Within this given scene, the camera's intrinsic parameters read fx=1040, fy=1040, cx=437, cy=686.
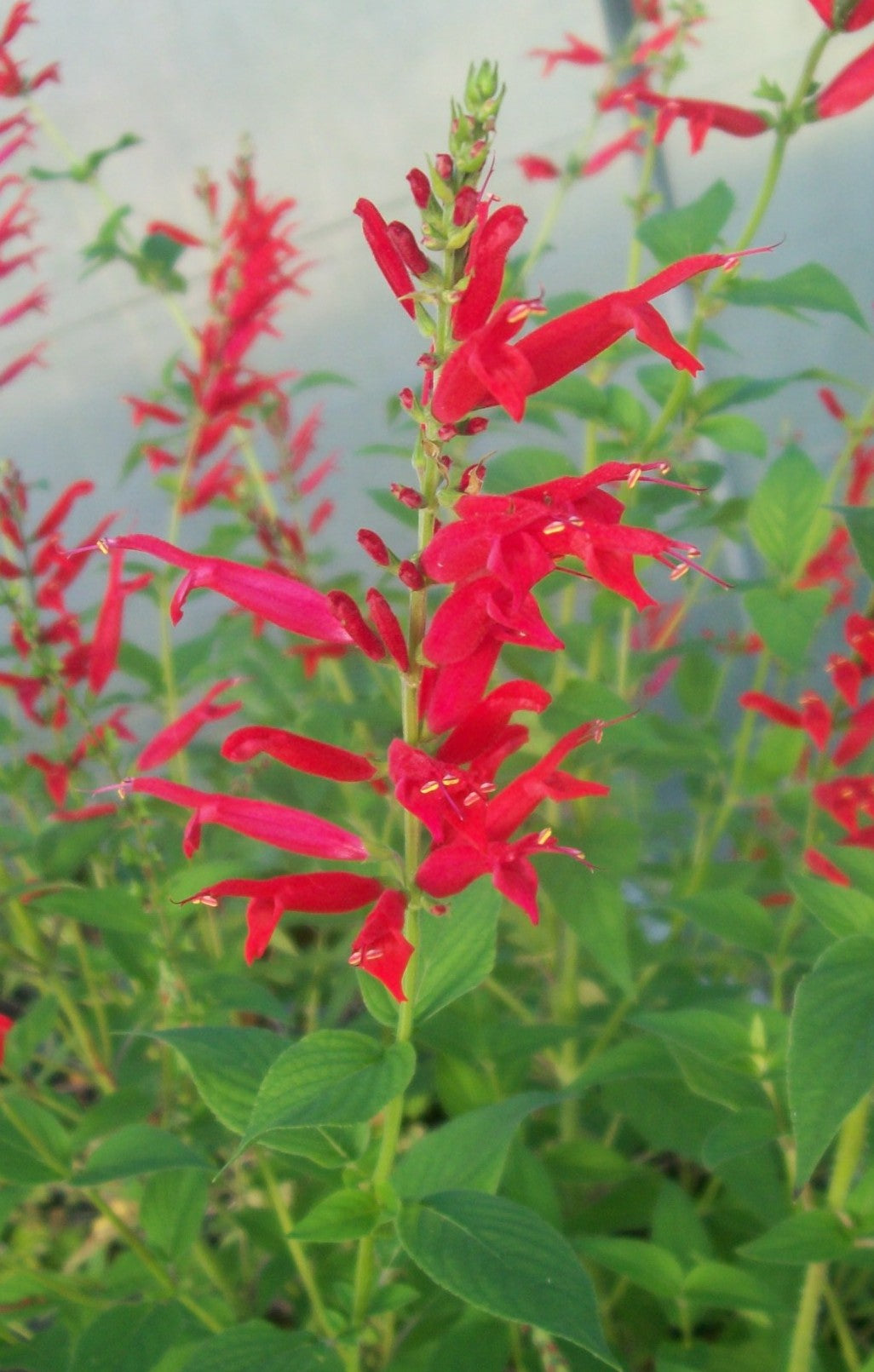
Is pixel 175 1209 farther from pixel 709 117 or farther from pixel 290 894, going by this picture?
pixel 709 117

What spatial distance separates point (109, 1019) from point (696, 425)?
85 centimetres

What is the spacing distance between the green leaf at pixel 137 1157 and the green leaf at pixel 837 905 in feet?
1.37

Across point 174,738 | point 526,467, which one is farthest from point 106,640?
point 526,467

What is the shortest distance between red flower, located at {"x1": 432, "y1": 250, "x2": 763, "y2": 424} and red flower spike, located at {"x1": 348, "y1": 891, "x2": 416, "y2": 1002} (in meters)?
0.24

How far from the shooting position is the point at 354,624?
51cm

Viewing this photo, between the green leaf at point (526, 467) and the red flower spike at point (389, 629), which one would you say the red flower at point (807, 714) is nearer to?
the green leaf at point (526, 467)

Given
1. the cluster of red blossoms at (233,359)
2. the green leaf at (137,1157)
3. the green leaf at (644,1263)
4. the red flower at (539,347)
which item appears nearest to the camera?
the red flower at (539,347)

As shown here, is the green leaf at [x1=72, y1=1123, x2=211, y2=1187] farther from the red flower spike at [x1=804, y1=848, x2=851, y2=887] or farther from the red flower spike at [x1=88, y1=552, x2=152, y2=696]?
the red flower spike at [x1=804, y1=848, x2=851, y2=887]

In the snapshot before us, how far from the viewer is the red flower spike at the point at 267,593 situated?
0.54 meters

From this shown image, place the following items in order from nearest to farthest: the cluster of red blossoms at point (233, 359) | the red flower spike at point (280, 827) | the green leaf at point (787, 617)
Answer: the red flower spike at point (280, 827), the green leaf at point (787, 617), the cluster of red blossoms at point (233, 359)

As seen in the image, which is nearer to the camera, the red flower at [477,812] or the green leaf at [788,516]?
the red flower at [477,812]

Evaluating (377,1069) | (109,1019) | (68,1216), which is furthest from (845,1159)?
(68,1216)

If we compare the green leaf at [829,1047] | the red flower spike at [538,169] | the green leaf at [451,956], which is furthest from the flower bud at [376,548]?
the red flower spike at [538,169]

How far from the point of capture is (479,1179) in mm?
613
